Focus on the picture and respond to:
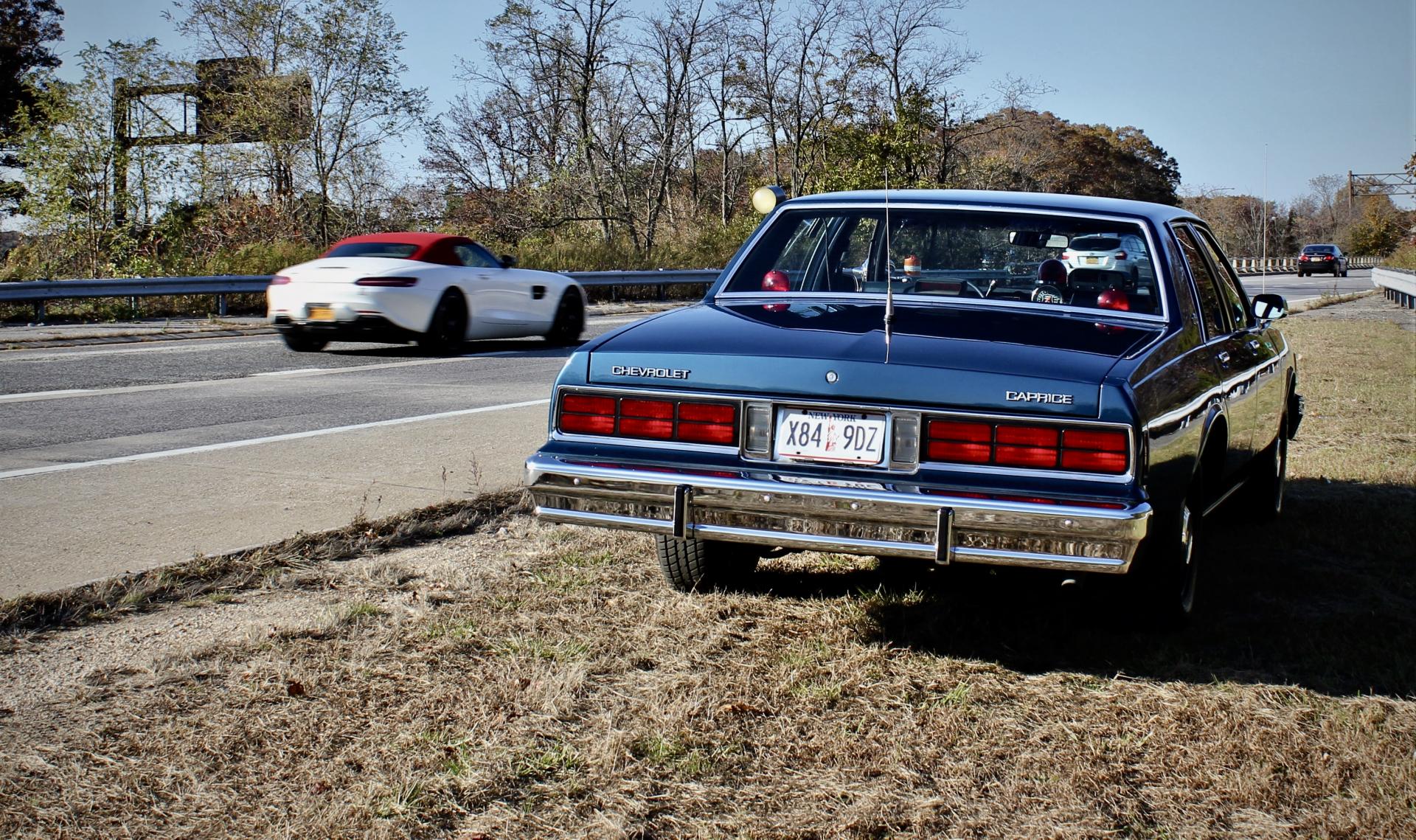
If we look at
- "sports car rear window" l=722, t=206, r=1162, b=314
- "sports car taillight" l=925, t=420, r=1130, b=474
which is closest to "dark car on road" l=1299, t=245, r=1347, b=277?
"sports car rear window" l=722, t=206, r=1162, b=314

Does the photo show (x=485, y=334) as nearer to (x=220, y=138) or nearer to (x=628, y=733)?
(x=628, y=733)

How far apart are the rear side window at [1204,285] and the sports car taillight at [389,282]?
29.8 ft

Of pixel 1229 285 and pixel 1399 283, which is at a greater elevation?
pixel 1229 285

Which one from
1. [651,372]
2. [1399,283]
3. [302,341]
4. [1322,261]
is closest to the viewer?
[651,372]

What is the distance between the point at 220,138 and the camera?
87.2 ft

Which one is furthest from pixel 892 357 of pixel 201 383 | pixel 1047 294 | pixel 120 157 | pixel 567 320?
pixel 120 157

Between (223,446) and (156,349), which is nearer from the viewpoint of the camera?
(223,446)

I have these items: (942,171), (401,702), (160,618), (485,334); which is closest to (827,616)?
(401,702)

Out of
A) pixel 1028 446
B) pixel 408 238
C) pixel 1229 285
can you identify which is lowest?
pixel 1028 446

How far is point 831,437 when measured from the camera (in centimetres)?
362

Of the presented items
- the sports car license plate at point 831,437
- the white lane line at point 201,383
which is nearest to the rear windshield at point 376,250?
the white lane line at point 201,383

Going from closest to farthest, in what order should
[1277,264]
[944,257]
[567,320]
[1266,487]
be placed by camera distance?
[944,257], [1266,487], [567,320], [1277,264]

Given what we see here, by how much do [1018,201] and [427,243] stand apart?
953 centimetres

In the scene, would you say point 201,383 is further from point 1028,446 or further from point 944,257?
point 1028,446
